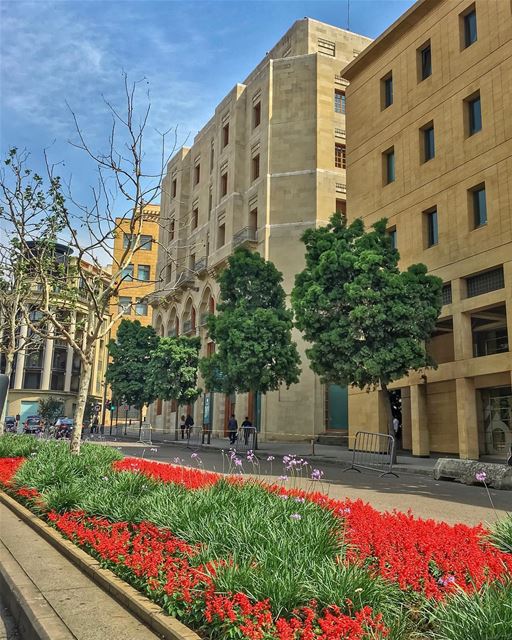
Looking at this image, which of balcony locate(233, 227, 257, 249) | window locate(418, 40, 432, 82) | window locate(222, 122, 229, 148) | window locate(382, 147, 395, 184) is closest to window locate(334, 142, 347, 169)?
balcony locate(233, 227, 257, 249)

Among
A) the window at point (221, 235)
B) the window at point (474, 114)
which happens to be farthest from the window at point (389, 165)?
the window at point (221, 235)

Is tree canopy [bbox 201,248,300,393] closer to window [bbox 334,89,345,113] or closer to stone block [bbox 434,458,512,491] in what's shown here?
stone block [bbox 434,458,512,491]

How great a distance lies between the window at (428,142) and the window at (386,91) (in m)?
3.59

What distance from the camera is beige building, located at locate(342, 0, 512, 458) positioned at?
20688mm

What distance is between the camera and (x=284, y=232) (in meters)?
37.3

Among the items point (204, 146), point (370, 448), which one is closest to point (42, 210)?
point (370, 448)

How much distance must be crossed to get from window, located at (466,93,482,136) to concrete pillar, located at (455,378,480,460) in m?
9.90

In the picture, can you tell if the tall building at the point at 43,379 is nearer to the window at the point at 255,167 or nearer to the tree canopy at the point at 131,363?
the tree canopy at the point at 131,363

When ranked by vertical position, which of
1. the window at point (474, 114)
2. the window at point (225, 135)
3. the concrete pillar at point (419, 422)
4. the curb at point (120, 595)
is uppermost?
the window at point (225, 135)

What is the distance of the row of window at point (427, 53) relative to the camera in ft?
74.8

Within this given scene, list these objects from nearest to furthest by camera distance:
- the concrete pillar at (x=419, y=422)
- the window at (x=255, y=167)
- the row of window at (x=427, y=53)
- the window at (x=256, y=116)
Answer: the row of window at (x=427, y=53), the concrete pillar at (x=419, y=422), the window at (x=255, y=167), the window at (x=256, y=116)

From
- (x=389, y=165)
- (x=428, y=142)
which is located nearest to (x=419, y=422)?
(x=428, y=142)

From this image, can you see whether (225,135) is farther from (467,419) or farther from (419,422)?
(467,419)

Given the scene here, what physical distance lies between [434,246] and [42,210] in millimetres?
15224
